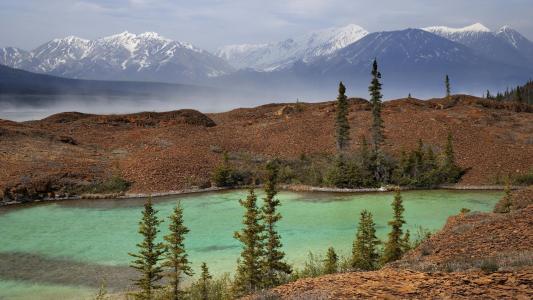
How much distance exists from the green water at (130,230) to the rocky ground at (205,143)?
23.9ft

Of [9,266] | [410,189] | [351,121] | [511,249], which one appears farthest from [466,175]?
[9,266]

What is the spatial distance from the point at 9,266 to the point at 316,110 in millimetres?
72861

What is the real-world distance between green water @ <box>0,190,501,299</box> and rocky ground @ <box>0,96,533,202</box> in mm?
7281

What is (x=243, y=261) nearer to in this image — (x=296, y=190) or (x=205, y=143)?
(x=296, y=190)

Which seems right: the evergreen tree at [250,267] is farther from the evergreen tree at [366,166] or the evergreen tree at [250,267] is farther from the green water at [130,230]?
the evergreen tree at [366,166]

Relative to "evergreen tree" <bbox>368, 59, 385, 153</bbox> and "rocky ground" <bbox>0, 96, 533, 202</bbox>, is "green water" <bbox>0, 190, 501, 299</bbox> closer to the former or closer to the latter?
"rocky ground" <bbox>0, 96, 533, 202</bbox>

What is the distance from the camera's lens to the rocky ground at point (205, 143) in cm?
6662

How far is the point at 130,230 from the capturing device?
149 ft

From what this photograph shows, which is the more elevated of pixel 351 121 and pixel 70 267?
pixel 351 121

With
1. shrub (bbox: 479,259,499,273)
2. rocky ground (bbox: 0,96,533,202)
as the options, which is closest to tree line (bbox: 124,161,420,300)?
shrub (bbox: 479,259,499,273)

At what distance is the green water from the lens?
110 feet

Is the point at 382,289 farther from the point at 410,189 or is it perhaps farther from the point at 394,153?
the point at 394,153

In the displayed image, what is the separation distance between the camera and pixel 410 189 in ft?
A: 211

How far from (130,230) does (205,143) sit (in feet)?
123
